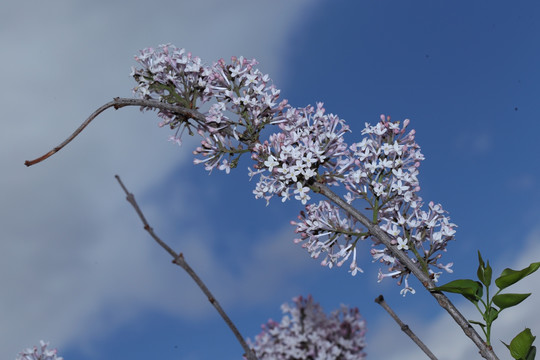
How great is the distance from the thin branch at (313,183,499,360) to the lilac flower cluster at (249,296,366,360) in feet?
17.7

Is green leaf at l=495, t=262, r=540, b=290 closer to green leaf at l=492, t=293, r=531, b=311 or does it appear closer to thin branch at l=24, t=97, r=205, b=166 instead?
green leaf at l=492, t=293, r=531, b=311

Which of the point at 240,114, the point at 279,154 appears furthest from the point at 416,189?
the point at 240,114

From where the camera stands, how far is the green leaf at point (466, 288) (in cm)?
400

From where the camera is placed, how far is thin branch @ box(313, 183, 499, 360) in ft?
13.2

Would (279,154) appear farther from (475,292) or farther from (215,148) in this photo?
(475,292)

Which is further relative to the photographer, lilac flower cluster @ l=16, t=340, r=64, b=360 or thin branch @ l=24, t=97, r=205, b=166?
lilac flower cluster @ l=16, t=340, r=64, b=360

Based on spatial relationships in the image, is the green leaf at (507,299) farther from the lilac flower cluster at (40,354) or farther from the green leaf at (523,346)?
the lilac flower cluster at (40,354)

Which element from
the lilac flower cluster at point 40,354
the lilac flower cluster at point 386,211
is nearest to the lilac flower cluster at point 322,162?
the lilac flower cluster at point 386,211

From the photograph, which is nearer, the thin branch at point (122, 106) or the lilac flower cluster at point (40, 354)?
the thin branch at point (122, 106)

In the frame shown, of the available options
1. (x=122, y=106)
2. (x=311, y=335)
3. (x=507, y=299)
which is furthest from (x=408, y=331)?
(x=311, y=335)

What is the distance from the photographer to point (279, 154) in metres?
4.67

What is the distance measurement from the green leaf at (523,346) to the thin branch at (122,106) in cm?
302

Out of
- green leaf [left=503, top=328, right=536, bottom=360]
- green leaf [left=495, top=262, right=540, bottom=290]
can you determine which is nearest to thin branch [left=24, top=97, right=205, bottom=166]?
green leaf [left=495, top=262, right=540, bottom=290]

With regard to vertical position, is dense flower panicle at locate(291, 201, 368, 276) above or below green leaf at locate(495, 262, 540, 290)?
above
